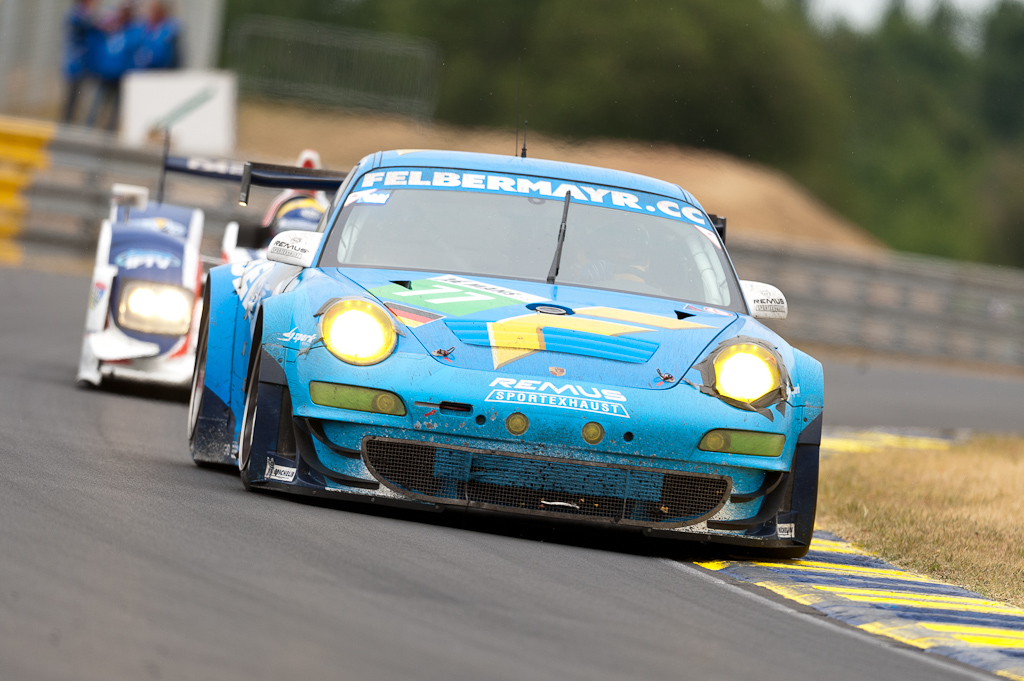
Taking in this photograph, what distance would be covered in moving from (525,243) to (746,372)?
3.84ft

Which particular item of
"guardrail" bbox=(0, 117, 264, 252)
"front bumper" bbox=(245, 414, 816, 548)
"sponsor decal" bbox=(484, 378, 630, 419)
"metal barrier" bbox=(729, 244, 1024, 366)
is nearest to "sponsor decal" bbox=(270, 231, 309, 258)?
"front bumper" bbox=(245, 414, 816, 548)

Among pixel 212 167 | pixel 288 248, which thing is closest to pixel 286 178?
pixel 288 248

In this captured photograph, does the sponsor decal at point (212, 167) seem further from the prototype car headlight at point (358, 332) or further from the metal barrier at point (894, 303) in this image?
the metal barrier at point (894, 303)

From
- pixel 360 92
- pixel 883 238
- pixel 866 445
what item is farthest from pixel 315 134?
pixel 883 238

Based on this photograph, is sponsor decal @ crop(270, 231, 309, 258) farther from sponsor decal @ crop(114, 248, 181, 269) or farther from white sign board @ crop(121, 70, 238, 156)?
white sign board @ crop(121, 70, 238, 156)

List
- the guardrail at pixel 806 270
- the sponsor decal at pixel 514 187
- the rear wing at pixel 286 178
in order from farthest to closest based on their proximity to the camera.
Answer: the guardrail at pixel 806 270, the rear wing at pixel 286 178, the sponsor decal at pixel 514 187

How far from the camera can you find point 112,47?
21406mm

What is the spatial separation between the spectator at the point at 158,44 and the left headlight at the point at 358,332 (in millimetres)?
16580

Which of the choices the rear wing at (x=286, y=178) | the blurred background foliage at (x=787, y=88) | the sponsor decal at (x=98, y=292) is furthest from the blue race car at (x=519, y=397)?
the blurred background foliage at (x=787, y=88)

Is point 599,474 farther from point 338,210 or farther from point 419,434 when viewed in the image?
point 338,210

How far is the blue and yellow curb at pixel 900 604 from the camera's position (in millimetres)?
4488

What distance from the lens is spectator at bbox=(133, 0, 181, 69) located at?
2127 centimetres

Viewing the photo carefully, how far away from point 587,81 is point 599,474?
36940 millimetres

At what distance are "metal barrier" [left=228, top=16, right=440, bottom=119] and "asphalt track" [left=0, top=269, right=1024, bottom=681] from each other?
2137cm
